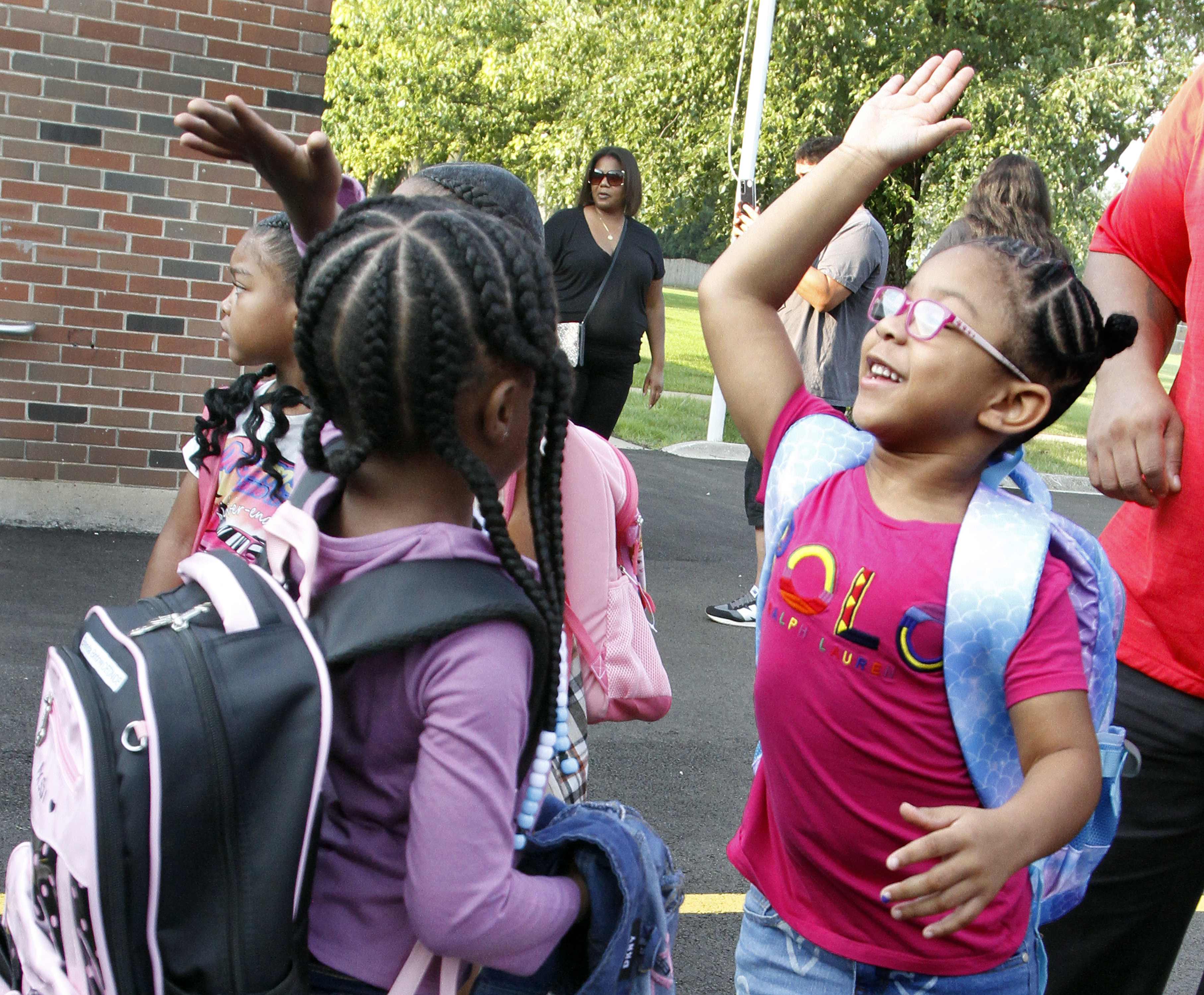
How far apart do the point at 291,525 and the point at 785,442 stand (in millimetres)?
889

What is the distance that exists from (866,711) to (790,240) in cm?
77

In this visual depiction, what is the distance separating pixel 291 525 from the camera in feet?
4.65

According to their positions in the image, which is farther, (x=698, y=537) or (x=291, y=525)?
(x=698, y=537)

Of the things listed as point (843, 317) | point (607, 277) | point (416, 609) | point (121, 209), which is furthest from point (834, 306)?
point (416, 609)

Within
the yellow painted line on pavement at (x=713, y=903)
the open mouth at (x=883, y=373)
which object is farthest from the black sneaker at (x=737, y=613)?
the open mouth at (x=883, y=373)

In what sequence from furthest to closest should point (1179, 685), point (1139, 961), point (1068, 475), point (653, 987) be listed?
point (1068, 475), point (1139, 961), point (1179, 685), point (653, 987)

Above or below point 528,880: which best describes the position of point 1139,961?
below

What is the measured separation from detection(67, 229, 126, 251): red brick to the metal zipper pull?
5.13m

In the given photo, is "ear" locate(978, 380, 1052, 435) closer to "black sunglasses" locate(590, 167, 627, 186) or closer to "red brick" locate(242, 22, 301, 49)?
"black sunglasses" locate(590, 167, 627, 186)

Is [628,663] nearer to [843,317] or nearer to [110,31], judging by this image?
[843,317]

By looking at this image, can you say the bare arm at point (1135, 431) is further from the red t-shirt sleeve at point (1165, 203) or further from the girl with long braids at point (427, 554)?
the girl with long braids at point (427, 554)

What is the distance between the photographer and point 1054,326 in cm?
179

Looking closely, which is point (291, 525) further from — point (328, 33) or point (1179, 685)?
point (328, 33)

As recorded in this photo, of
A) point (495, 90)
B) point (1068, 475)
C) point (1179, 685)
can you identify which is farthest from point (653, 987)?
point (495, 90)
